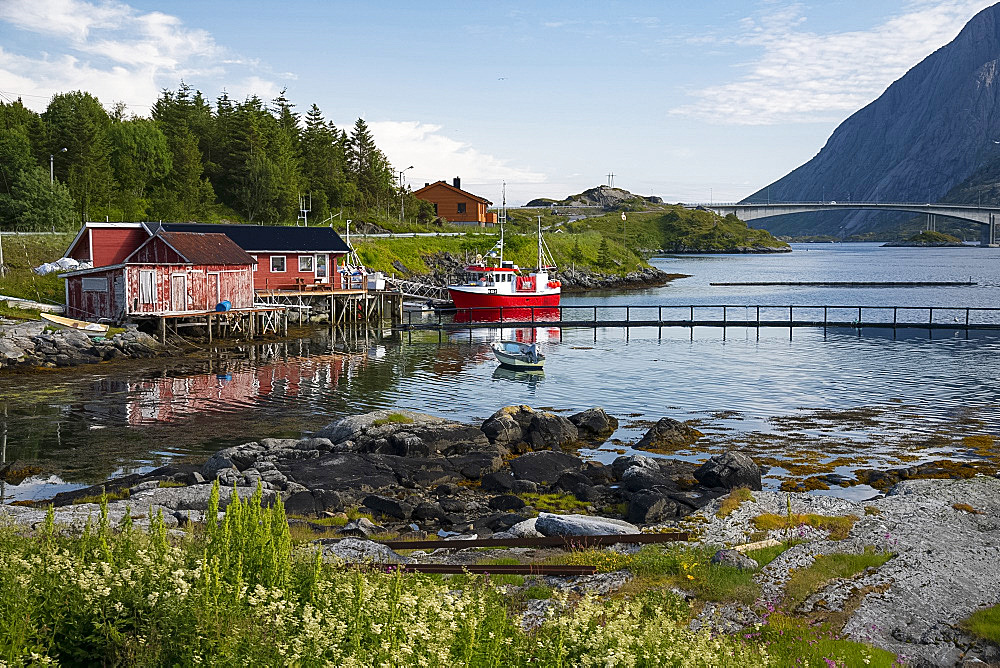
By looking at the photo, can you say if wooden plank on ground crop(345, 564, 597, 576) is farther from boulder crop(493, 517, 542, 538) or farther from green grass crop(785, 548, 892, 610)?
green grass crop(785, 548, 892, 610)

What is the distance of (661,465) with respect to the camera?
80.4 ft

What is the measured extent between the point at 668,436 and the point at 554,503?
28.1 ft

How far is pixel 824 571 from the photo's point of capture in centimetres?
1350

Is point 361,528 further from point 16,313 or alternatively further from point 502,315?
point 502,315

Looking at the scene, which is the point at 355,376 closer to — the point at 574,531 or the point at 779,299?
the point at 574,531

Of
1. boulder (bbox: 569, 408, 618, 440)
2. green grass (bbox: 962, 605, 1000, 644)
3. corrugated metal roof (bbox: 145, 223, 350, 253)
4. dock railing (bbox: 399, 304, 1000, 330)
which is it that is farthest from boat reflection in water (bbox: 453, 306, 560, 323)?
green grass (bbox: 962, 605, 1000, 644)

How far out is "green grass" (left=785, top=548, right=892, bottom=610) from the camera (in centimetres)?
1256

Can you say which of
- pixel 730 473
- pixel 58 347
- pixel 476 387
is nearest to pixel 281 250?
pixel 58 347

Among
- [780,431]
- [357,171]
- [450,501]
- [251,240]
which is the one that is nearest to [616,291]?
[357,171]

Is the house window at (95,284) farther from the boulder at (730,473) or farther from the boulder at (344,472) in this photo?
the boulder at (730,473)

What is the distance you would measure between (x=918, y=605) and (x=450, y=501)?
11398mm

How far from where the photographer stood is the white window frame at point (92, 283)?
51.2m

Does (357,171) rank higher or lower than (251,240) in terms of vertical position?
higher

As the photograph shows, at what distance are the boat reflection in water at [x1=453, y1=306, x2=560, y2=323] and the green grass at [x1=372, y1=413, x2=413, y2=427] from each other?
42.6m
